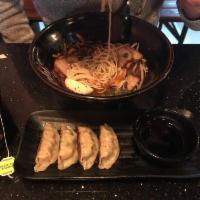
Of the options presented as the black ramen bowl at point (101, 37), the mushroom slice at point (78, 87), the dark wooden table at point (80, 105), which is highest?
the black ramen bowl at point (101, 37)

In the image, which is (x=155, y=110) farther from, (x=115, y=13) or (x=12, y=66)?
(x=12, y=66)

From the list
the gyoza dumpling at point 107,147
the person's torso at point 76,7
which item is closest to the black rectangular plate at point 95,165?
the gyoza dumpling at point 107,147

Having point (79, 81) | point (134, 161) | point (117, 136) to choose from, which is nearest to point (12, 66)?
point (79, 81)

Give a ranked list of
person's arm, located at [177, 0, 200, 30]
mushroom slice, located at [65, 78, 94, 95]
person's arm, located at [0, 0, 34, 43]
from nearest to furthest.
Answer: mushroom slice, located at [65, 78, 94, 95]
person's arm, located at [177, 0, 200, 30]
person's arm, located at [0, 0, 34, 43]

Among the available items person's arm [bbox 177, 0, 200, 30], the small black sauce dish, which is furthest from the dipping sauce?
person's arm [bbox 177, 0, 200, 30]

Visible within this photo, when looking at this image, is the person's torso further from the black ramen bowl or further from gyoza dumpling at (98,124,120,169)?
gyoza dumpling at (98,124,120,169)

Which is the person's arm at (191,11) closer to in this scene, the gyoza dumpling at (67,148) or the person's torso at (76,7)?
the person's torso at (76,7)
